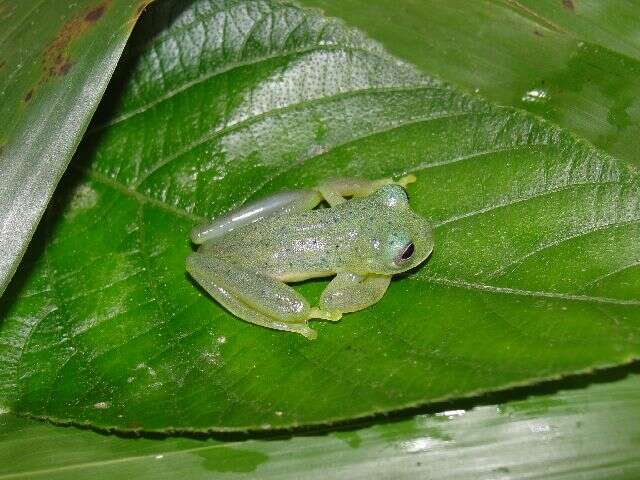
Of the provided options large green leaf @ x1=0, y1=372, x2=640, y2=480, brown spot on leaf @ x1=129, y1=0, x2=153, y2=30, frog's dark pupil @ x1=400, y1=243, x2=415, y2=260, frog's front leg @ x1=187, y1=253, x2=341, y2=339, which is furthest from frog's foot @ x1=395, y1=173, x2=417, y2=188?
brown spot on leaf @ x1=129, y1=0, x2=153, y2=30

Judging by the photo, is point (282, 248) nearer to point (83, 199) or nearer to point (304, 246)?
point (304, 246)

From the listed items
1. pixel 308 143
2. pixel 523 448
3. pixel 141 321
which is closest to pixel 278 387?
pixel 141 321

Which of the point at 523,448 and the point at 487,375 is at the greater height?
the point at 487,375

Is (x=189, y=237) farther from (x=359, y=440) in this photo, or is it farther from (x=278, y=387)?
(x=359, y=440)

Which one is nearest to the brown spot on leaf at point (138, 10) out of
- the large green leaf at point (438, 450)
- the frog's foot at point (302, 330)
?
the frog's foot at point (302, 330)

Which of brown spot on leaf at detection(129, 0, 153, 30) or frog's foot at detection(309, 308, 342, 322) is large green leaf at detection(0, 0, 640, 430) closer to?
frog's foot at detection(309, 308, 342, 322)

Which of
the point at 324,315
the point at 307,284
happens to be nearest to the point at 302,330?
the point at 324,315
